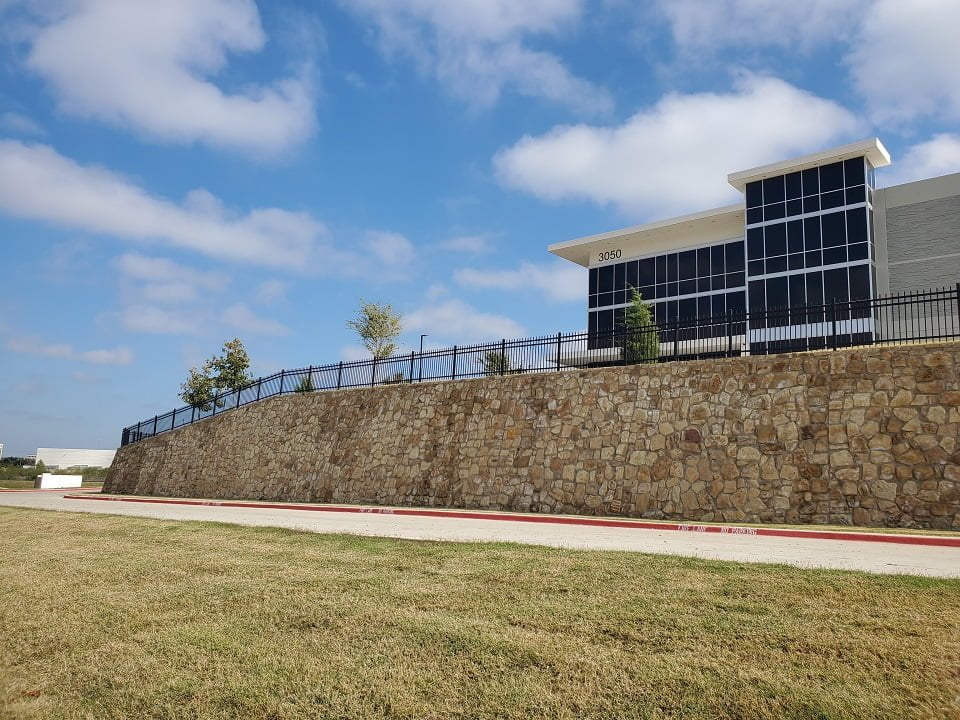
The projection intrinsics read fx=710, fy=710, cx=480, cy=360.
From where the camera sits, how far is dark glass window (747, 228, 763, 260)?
41.9m

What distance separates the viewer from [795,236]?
4062 cm

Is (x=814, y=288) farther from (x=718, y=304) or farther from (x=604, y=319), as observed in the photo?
(x=604, y=319)

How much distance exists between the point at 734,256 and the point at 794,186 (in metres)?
5.45

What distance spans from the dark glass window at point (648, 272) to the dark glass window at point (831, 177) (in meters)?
11.6

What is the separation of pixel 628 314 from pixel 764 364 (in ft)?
79.0

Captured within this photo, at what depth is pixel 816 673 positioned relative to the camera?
4.23 m

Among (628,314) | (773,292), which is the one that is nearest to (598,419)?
(628,314)

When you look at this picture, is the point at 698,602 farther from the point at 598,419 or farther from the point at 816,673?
the point at 598,419

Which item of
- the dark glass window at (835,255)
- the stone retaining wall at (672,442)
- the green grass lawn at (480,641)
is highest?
the dark glass window at (835,255)

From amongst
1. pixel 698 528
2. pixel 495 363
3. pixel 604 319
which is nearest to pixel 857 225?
pixel 604 319

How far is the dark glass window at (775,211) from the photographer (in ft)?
136

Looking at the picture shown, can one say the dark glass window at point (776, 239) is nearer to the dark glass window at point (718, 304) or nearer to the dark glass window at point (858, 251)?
the dark glass window at point (858, 251)

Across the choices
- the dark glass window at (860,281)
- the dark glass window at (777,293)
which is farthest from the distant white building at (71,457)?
the dark glass window at (860,281)

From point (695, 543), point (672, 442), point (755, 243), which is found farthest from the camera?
point (755, 243)
